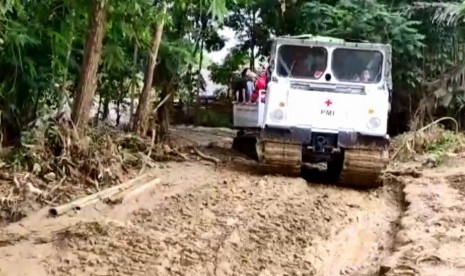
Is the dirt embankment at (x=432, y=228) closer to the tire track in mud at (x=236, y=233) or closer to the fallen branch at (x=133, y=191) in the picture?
the tire track in mud at (x=236, y=233)

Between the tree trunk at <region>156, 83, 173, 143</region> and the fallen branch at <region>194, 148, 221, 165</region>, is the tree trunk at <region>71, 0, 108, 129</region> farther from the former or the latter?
the tree trunk at <region>156, 83, 173, 143</region>

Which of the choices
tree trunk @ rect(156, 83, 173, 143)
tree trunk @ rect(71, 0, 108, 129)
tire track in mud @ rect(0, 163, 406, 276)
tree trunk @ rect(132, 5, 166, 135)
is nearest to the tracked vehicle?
tire track in mud @ rect(0, 163, 406, 276)

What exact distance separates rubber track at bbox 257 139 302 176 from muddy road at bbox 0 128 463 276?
18 centimetres

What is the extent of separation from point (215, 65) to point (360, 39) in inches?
359

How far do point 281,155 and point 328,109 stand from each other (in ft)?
2.84

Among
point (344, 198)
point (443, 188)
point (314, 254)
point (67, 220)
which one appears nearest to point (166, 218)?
point (67, 220)

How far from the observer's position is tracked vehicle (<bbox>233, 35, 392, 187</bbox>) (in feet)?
32.9

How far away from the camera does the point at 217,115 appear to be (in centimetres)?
2170

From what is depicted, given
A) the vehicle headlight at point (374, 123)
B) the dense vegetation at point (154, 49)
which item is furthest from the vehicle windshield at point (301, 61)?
the dense vegetation at point (154, 49)

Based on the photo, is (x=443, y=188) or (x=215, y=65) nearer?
(x=443, y=188)

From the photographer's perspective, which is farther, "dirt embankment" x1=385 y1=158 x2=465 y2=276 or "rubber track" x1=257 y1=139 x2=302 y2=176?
"rubber track" x1=257 y1=139 x2=302 y2=176

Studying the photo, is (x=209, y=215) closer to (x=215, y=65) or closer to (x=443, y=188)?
(x=443, y=188)

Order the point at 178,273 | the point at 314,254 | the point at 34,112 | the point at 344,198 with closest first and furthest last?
the point at 178,273 < the point at 314,254 < the point at 344,198 < the point at 34,112

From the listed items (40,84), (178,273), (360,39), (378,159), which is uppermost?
(360,39)
